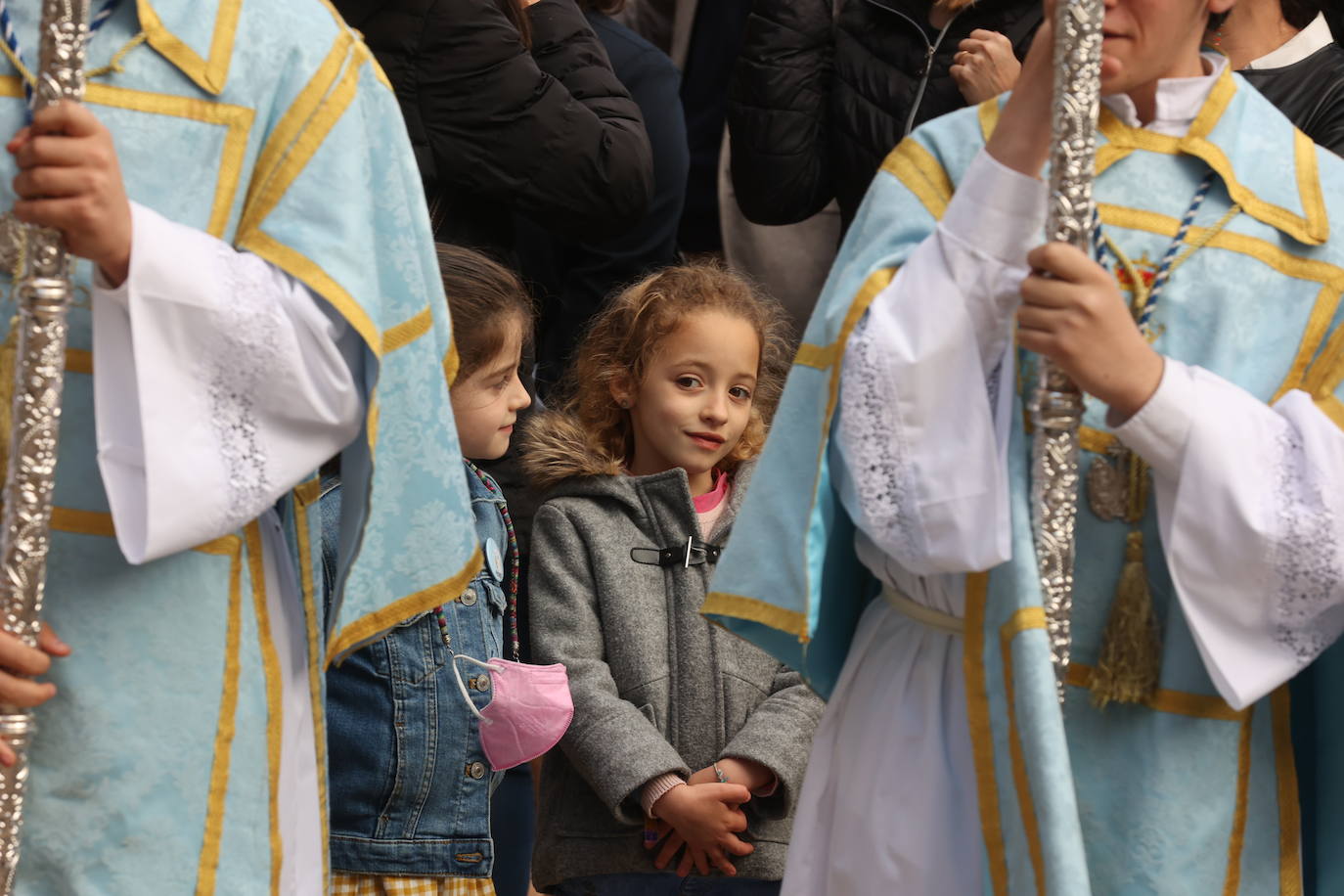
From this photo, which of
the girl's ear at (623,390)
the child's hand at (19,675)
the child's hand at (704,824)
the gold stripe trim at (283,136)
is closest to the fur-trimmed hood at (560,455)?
the girl's ear at (623,390)

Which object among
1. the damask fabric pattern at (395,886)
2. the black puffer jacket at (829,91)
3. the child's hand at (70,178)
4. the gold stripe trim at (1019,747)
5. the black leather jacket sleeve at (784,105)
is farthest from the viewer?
the black leather jacket sleeve at (784,105)

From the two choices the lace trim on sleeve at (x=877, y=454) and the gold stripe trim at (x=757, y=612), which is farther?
the gold stripe trim at (x=757, y=612)

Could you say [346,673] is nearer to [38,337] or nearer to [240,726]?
[240,726]

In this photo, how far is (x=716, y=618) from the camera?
279 cm

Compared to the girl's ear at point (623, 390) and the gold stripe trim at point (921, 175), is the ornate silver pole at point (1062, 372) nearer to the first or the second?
the gold stripe trim at point (921, 175)

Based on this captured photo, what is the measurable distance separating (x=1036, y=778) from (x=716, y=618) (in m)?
0.52

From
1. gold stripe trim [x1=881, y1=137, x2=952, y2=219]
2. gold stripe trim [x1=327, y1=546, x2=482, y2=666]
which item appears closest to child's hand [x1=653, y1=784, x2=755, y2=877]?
gold stripe trim [x1=327, y1=546, x2=482, y2=666]

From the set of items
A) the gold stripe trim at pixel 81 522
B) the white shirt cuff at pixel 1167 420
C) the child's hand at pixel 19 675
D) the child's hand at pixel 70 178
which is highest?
the child's hand at pixel 70 178

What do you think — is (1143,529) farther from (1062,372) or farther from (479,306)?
(479,306)

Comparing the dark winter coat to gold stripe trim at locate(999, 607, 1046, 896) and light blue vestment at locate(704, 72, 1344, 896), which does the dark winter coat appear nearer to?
light blue vestment at locate(704, 72, 1344, 896)

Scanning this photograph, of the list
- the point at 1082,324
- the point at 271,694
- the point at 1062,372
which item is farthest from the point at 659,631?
the point at 1082,324

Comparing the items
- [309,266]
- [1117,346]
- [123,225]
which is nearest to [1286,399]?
[1117,346]

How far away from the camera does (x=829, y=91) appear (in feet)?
14.6

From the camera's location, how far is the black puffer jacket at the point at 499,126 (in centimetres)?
386
